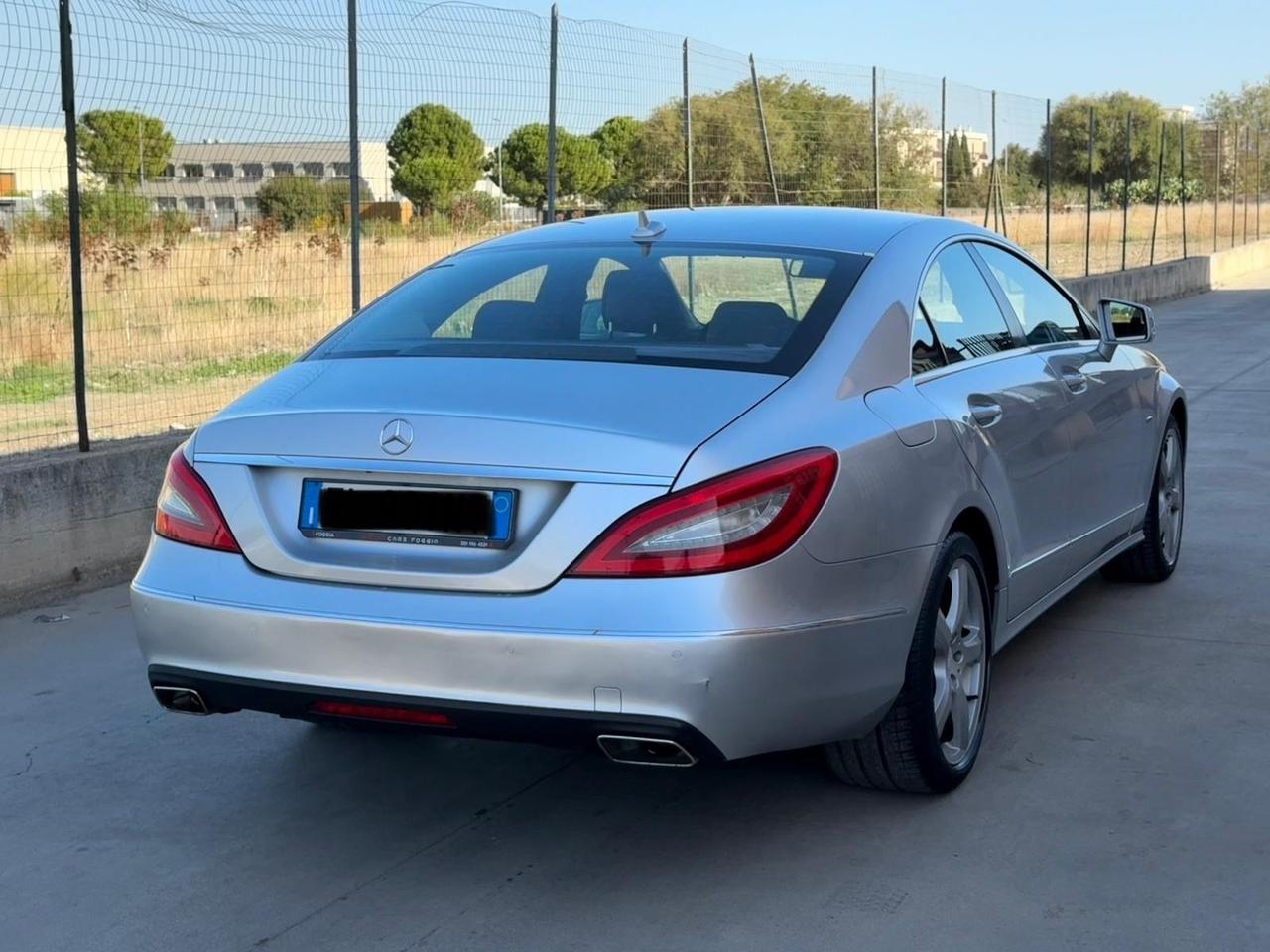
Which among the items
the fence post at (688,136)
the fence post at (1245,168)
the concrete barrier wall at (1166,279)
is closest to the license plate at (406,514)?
the fence post at (688,136)

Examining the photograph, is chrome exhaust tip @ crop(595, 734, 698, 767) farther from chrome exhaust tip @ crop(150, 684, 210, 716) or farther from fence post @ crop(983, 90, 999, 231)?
fence post @ crop(983, 90, 999, 231)

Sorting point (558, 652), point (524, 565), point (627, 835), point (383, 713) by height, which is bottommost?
point (627, 835)

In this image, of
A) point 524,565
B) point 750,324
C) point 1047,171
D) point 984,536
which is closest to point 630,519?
point 524,565

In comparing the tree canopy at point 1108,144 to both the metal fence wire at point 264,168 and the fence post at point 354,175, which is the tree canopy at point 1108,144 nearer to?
the metal fence wire at point 264,168

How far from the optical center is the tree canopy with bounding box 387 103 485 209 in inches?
400

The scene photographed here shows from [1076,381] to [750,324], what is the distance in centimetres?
167

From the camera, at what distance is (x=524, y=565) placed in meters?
3.36

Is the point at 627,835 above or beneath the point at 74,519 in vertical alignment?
beneath

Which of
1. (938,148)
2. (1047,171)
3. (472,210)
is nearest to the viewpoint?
(472,210)

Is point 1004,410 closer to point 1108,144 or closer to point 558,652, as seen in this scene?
point 558,652

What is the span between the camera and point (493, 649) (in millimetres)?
3340

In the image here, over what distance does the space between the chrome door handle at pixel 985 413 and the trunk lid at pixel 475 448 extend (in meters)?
0.88

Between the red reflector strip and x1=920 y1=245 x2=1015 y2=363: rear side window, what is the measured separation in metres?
1.80

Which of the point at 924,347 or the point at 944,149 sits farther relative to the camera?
the point at 944,149
